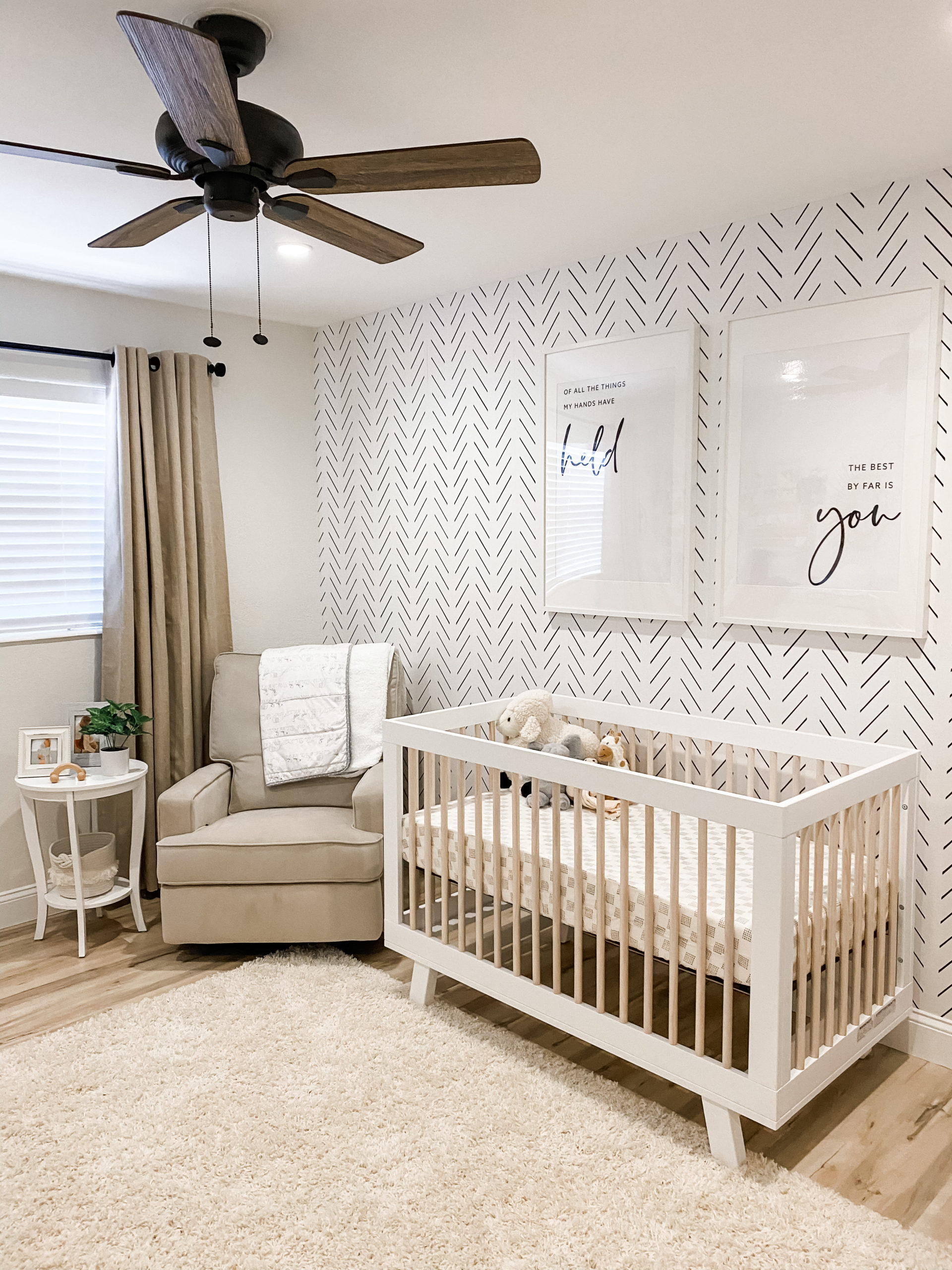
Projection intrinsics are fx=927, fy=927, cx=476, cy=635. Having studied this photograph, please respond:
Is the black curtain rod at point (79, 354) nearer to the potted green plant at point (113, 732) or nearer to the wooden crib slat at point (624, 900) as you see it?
the potted green plant at point (113, 732)

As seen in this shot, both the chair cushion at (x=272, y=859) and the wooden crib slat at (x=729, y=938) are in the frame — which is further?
the chair cushion at (x=272, y=859)

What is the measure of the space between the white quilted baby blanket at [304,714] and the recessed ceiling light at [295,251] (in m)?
1.46

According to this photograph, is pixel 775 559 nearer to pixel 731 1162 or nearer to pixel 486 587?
pixel 486 587

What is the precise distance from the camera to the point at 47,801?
340 cm

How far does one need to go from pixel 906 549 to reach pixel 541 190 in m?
1.38

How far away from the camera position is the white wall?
347 centimetres

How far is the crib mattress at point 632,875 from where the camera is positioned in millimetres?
2092

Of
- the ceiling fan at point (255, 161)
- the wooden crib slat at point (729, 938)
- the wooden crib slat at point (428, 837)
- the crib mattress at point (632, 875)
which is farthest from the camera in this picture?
the wooden crib slat at point (428, 837)

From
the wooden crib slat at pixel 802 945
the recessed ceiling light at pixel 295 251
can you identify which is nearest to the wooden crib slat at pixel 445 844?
the wooden crib slat at pixel 802 945

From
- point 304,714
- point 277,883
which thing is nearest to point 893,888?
point 277,883

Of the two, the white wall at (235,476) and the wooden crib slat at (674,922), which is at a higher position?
the white wall at (235,476)

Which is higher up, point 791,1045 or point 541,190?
point 541,190

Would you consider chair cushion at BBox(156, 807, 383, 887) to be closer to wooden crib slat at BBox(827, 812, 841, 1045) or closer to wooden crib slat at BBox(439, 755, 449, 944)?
wooden crib slat at BBox(439, 755, 449, 944)

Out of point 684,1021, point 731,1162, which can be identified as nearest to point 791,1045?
point 731,1162
